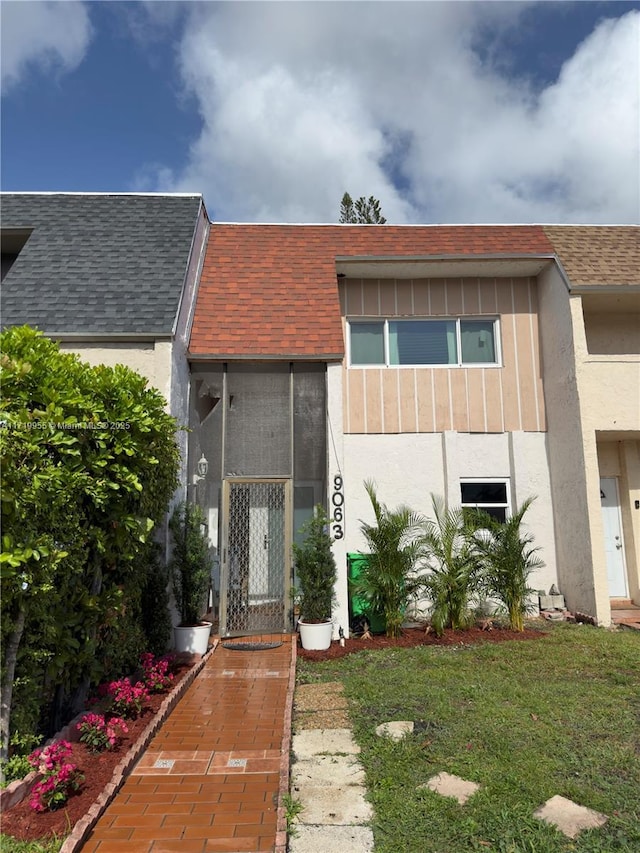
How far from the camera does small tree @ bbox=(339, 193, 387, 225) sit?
25750mm

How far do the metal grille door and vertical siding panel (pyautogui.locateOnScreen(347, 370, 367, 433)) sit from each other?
2404 millimetres

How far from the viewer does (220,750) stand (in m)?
4.91

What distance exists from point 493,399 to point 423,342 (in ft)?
6.29

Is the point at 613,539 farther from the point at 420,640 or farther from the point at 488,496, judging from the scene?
the point at 420,640

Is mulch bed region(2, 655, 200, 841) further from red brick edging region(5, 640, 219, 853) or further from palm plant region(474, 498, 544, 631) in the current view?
palm plant region(474, 498, 544, 631)

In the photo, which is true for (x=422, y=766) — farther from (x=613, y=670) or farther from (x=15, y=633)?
(x=613, y=670)

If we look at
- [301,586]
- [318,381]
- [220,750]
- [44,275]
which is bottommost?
[220,750]

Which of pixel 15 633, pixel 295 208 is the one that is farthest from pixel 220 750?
pixel 295 208

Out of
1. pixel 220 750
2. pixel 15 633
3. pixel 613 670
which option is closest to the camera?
pixel 15 633

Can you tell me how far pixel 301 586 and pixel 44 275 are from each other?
721 centimetres

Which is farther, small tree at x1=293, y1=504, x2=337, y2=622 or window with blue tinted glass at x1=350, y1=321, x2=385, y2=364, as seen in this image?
window with blue tinted glass at x1=350, y1=321, x2=385, y2=364

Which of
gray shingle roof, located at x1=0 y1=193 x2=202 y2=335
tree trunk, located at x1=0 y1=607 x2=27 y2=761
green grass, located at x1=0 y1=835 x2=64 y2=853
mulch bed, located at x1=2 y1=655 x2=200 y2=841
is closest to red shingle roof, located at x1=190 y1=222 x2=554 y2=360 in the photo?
gray shingle roof, located at x1=0 y1=193 x2=202 y2=335

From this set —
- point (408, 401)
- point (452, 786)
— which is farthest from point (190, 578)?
point (408, 401)

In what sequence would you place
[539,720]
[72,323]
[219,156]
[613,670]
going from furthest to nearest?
[219,156] < [72,323] < [613,670] < [539,720]
